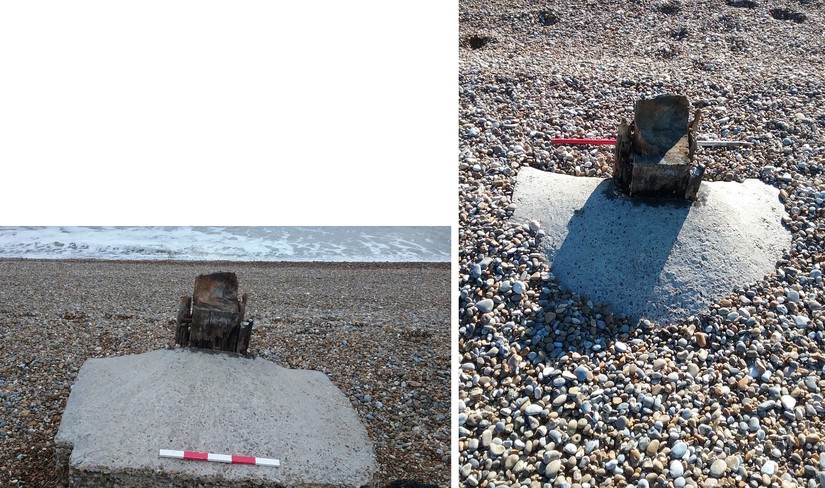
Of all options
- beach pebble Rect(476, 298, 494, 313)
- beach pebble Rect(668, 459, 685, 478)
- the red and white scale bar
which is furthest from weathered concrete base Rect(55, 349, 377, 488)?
beach pebble Rect(668, 459, 685, 478)

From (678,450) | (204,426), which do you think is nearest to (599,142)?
(678,450)

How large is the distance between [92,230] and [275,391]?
140 inches

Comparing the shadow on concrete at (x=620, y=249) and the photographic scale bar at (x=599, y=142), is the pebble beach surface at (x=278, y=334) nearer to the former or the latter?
the shadow on concrete at (x=620, y=249)

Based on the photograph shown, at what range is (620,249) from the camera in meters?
4.22

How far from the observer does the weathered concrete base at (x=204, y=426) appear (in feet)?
10.2

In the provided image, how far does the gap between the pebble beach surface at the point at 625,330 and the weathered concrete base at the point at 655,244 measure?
86 mm

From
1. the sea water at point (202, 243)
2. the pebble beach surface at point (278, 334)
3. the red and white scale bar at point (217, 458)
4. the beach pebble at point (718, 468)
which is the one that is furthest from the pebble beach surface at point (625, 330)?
the sea water at point (202, 243)

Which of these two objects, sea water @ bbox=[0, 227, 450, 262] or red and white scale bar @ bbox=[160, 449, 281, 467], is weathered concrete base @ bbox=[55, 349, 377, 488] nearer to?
red and white scale bar @ bbox=[160, 449, 281, 467]

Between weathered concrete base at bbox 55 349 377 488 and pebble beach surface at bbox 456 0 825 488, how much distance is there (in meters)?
0.69

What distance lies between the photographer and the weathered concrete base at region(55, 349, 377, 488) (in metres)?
3.12

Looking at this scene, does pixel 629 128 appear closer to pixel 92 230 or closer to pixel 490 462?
pixel 490 462

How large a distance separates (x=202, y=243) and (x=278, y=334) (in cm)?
171

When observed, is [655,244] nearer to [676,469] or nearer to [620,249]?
[620,249]

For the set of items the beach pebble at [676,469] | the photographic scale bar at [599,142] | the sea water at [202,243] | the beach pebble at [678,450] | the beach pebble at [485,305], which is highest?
the photographic scale bar at [599,142]
